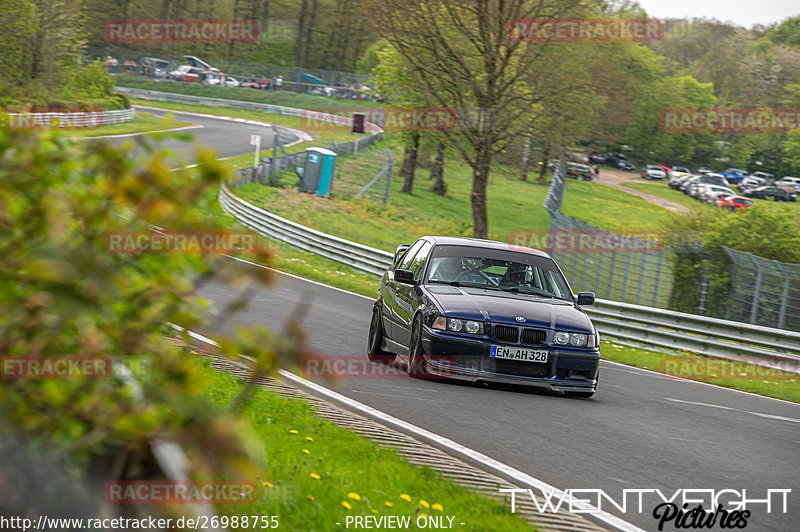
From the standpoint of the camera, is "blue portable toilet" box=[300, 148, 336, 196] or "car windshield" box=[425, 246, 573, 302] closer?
"car windshield" box=[425, 246, 573, 302]

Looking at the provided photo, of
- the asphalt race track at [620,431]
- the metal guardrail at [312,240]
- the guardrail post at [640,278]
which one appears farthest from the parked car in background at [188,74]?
the asphalt race track at [620,431]

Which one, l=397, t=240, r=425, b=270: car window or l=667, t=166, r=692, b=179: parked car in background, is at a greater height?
l=397, t=240, r=425, b=270: car window

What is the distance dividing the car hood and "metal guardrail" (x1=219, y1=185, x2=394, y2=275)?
45.9 feet

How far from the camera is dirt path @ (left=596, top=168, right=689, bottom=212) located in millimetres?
70988

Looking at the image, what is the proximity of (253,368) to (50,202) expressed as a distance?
74 cm

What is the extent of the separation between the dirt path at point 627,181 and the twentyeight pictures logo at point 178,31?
41.9m

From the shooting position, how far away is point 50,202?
2619 mm

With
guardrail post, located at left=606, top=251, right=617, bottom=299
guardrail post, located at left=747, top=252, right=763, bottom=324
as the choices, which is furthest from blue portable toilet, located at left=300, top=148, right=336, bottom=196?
guardrail post, located at left=747, top=252, right=763, bottom=324

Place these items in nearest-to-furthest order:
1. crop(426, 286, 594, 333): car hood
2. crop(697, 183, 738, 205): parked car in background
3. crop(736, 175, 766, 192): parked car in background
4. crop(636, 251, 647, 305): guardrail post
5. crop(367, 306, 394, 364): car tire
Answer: crop(426, 286, 594, 333): car hood → crop(367, 306, 394, 364): car tire → crop(636, 251, 647, 305): guardrail post → crop(697, 183, 738, 205): parked car in background → crop(736, 175, 766, 192): parked car in background

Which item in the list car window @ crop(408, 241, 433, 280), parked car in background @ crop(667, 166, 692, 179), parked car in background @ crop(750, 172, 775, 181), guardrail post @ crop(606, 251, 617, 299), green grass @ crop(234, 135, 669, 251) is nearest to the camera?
car window @ crop(408, 241, 433, 280)

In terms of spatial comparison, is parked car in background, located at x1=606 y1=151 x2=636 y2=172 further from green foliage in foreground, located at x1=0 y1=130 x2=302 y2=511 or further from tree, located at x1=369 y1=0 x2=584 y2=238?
green foliage in foreground, located at x1=0 y1=130 x2=302 y2=511

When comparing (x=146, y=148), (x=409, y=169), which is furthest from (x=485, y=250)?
(x=409, y=169)

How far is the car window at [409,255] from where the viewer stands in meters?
12.2

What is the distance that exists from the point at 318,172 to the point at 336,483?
33237mm
